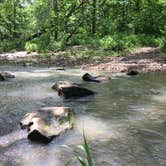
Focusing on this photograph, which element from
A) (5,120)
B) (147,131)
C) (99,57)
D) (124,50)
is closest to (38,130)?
(5,120)

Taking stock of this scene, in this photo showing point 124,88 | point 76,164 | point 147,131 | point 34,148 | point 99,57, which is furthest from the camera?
point 99,57

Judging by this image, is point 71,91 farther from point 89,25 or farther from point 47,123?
point 89,25

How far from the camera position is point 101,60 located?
18281 mm

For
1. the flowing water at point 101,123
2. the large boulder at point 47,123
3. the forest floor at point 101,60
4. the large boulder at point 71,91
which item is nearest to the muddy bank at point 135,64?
the forest floor at point 101,60

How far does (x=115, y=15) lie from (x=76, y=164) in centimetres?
2682

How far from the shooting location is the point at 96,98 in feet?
31.4

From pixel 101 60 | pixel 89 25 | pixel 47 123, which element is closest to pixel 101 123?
pixel 47 123

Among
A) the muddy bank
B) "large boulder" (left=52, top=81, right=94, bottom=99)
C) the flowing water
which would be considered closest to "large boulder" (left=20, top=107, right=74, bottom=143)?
the flowing water

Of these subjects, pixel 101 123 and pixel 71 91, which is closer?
pixel 101 123

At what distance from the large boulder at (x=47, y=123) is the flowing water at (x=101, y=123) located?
14 cm

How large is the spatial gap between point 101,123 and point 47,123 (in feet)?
4.00

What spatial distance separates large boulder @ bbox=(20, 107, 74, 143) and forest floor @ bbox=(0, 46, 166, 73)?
809cm

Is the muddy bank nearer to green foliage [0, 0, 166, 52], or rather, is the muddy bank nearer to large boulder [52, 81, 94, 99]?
green foliage [0, 0, 166, 52]

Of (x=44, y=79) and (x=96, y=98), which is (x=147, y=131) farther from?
(x=44, y=79)
